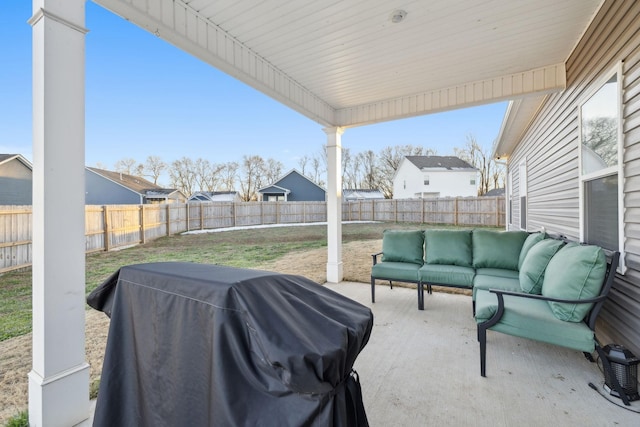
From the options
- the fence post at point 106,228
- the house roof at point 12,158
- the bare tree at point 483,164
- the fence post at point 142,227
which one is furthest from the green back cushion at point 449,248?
the bare tree at point 483,164

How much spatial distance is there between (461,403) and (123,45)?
9945mm

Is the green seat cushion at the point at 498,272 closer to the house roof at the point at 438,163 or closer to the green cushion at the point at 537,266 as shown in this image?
the green cushion at the point at 537,266

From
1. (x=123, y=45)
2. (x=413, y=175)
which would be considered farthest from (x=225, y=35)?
(x=413, y=175)

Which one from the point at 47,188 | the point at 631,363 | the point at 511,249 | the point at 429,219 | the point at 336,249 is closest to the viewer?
the point at 47,188

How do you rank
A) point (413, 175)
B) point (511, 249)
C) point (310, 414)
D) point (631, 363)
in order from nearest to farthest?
point (310, 414) < point (631, 363) < point (511, 249) < point (413, 175)

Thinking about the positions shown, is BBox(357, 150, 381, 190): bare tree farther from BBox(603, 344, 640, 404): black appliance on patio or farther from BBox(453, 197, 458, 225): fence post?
BBox(603, 344, 640, 404): black appliance on patio

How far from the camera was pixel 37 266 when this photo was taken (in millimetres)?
1550

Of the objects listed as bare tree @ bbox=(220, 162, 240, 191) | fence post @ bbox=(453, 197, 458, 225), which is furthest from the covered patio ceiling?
bare tree @ bbox=(220, 162, 240, 191)

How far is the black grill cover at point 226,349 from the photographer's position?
0.83 meters

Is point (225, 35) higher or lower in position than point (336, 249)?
higher

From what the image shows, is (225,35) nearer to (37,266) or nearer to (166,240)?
(37,266)

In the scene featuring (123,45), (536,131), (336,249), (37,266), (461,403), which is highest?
(123,45)

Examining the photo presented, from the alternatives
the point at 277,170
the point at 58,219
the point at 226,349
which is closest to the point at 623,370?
the point at 226,349

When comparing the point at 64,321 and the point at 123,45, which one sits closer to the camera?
the point at 64,321
